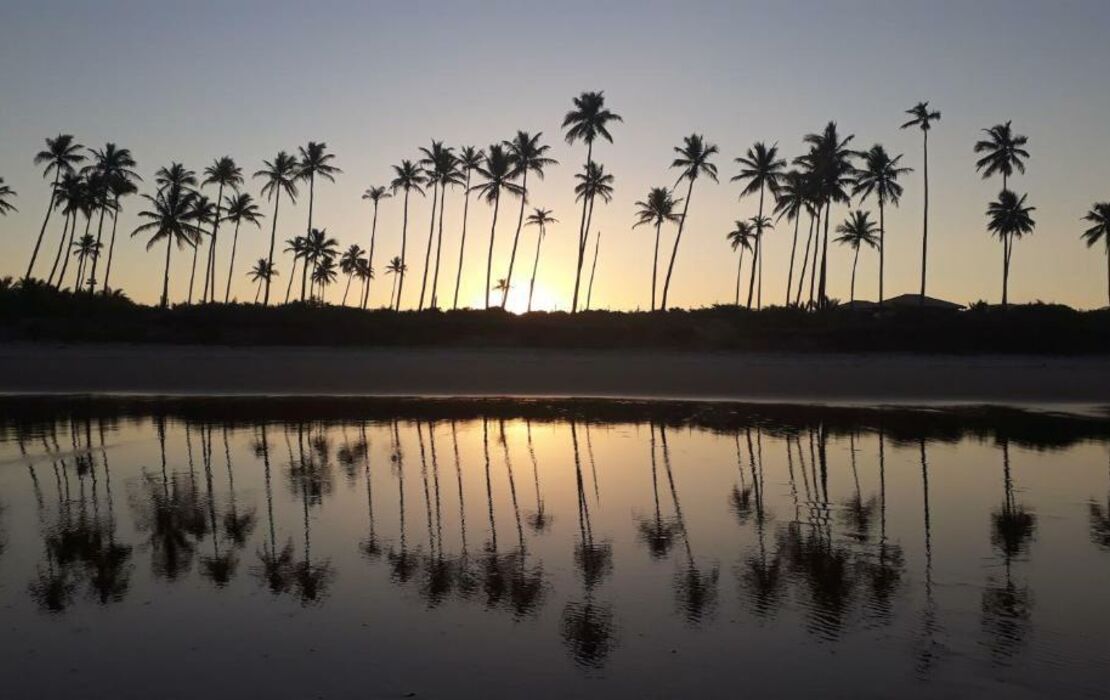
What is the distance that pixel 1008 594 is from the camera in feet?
27.7

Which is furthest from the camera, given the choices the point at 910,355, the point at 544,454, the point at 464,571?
the point at 910,355

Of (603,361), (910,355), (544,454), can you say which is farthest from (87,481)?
(910,355)

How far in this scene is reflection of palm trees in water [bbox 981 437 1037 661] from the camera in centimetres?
712

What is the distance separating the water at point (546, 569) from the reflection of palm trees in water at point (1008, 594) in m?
0.04

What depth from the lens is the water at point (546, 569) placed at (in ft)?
20.8

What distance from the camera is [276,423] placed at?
21.9 meters

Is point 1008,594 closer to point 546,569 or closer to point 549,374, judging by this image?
point 546,569

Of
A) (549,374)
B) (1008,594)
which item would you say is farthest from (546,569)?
(549,374)

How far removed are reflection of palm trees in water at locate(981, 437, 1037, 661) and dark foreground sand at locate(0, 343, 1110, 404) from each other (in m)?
19.1

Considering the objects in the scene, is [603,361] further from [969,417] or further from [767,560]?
[767,560]

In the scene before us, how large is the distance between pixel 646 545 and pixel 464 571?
234cm

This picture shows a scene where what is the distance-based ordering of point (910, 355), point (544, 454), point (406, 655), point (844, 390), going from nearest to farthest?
1. point (406, 655)
2. point (544, 454)
3. point (844, 390)
4. point (910, 355)

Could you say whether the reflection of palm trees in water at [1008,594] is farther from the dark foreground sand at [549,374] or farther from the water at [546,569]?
the dark foreground sand at [549,374]

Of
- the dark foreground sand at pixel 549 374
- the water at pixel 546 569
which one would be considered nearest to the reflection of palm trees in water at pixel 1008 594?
the water at pixel 546 569
